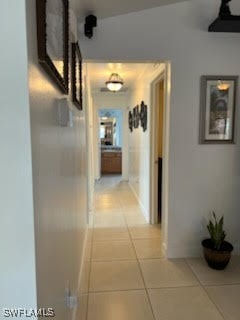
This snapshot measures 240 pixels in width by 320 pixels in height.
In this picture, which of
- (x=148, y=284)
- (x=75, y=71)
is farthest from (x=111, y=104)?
(x=148, y=284)

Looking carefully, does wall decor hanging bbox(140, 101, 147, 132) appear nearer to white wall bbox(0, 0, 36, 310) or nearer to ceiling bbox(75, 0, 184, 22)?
ceiling bbox(75, 0, 184, 22)

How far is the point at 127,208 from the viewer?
14.9 feet

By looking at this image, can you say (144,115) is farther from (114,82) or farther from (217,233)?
(217,233)

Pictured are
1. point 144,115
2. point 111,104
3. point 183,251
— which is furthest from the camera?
point 111,104

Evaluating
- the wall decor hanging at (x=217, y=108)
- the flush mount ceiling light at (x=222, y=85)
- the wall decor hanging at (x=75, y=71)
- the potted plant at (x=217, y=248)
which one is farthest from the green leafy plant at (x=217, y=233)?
the wall decor hanging at (x=75, y=71)

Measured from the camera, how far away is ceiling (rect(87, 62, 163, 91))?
388 centimetres

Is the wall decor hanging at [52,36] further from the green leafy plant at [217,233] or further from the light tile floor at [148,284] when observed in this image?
the green leafy plant at [217,233]

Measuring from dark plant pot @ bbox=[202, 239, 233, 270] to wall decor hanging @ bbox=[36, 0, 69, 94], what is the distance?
6.74ft

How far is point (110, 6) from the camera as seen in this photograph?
2250mm

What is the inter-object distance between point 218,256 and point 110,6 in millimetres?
2415

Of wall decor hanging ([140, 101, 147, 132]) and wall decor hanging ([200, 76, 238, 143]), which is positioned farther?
wall decor hanging ([140, 101, 147, 132])

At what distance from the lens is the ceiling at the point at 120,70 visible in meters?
3.88

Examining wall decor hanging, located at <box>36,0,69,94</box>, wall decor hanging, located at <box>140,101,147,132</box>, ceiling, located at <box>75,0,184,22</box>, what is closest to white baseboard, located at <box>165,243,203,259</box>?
wall decor hanging, located at <box>140,101,147,132</box>

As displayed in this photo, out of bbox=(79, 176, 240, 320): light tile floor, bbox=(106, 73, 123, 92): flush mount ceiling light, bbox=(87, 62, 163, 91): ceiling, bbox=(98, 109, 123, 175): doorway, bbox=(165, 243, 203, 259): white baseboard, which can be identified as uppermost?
bbox=(87, 62, 163, 91): ceiling
